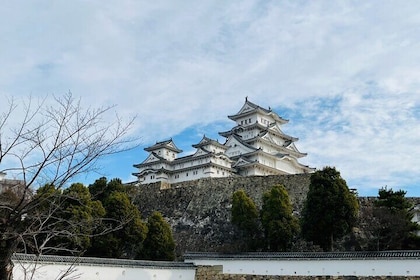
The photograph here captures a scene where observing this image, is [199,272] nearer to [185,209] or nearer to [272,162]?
[185,209]

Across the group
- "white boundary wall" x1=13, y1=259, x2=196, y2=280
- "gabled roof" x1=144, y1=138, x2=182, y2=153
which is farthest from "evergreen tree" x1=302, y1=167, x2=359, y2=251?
"gabled roof" x1=144, y1=138, x2=182, y2=153

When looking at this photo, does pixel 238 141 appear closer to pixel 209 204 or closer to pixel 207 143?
pixel 207 143

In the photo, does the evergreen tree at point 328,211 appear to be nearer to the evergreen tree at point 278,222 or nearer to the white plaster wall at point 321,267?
the evergreen tree at point 278,222

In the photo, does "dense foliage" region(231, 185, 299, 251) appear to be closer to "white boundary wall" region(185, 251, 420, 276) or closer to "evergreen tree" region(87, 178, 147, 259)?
"white boundary wall" region(185, 251, 420, 276)

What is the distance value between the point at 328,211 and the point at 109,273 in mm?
8687

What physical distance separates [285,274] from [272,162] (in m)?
17.9

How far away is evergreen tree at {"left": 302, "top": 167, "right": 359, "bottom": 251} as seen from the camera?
1789 cm

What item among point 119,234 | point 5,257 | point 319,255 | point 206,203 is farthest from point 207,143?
point 5,257

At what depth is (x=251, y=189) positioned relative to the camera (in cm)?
2520

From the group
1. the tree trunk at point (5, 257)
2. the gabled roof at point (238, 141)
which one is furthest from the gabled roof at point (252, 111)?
the tree trunk at point (5, 257)

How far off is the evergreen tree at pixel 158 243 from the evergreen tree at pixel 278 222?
4165mm

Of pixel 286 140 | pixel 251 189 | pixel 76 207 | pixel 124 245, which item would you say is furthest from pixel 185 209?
pixel 286 140

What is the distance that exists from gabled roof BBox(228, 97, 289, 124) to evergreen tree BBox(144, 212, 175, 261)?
17241 mm

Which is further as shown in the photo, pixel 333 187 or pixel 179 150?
pixel 179 150
